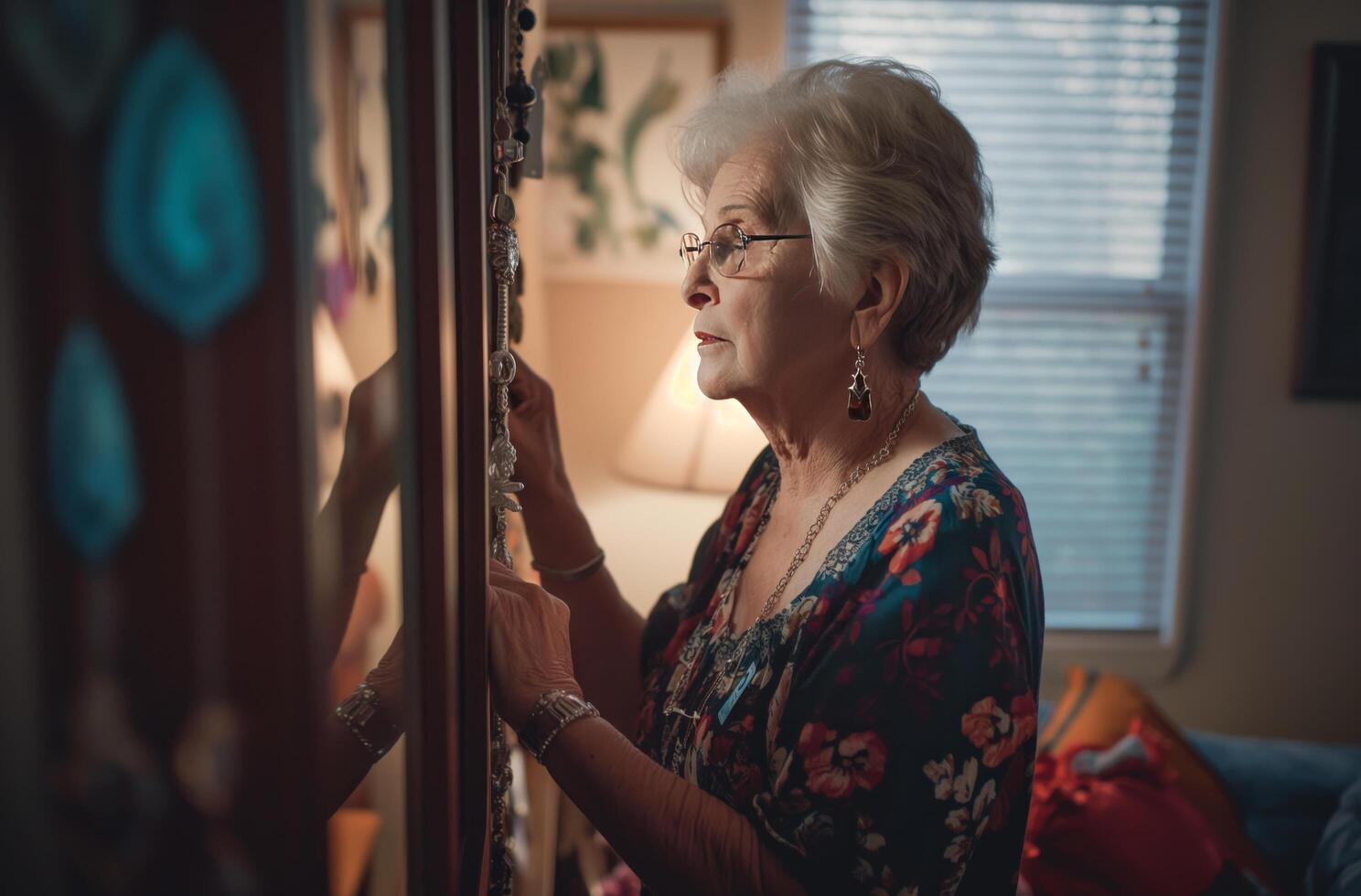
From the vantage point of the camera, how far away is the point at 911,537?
80 centimetres

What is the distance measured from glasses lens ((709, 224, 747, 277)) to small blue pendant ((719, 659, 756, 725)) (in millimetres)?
417

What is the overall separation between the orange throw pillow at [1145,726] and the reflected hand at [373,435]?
6.41ft

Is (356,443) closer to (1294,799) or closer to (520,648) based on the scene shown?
(520,648)

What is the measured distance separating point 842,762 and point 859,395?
1.26 ft

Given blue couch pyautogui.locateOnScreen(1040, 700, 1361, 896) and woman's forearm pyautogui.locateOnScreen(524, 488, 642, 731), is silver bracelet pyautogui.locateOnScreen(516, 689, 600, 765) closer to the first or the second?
woman's forearm pyautogui.locateOnScreen(524, 488, 642, 731)

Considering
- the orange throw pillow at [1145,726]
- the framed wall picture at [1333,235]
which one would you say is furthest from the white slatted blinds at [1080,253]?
the orange throw pillow at [1145,726]

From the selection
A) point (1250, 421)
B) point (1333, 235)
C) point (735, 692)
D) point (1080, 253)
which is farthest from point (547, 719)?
point (1333, 235)

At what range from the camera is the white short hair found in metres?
0.90

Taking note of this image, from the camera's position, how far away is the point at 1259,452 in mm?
2504

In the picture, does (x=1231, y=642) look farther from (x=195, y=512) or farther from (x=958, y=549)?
(x=195, y=512)

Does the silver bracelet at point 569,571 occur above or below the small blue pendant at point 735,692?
above

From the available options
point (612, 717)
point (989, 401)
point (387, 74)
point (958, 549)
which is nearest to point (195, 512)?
point (387, 74)

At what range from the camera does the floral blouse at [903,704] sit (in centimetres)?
73

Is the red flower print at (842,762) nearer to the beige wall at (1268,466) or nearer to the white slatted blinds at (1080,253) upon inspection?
the white slatted blinds at (1080,253)
